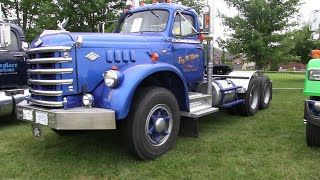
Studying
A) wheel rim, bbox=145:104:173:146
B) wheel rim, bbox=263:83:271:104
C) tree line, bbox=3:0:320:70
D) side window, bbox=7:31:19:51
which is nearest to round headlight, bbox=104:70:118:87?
wheel rim, bbox=145:104:173:146

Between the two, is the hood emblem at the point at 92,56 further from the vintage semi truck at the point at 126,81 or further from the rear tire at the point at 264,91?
the rear tire at the point at 264,91

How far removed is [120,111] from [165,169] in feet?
3.14

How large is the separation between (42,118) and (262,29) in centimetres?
1153

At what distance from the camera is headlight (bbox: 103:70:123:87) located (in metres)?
3.99

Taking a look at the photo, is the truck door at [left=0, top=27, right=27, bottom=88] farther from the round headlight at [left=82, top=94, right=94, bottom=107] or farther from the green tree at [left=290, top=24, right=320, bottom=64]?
the green tree at [left=290, top=24, right=320, bottom=64]

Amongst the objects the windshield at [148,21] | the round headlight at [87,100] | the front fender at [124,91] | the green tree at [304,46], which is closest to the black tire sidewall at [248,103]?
the windshield at [148,21]

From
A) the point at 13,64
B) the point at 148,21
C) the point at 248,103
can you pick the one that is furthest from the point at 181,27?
the point at 13,64

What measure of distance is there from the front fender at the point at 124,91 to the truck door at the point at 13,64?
353 centimetres

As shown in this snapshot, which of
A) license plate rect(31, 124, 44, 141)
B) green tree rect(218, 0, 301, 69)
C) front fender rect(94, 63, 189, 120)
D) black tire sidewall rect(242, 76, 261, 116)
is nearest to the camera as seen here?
front fender rect(94, 63, 189, 120)

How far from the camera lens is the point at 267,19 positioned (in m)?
13.5

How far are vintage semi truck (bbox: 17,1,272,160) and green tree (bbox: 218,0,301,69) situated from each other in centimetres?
831

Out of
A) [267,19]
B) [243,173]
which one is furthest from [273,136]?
[267,19]

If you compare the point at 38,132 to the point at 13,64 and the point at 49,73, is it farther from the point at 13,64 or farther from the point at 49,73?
the point at 13,64

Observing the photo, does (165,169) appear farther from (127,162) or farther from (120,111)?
(120,111)
